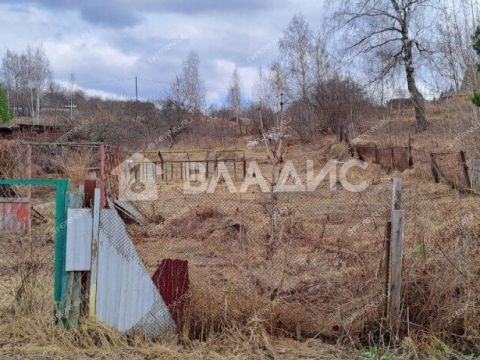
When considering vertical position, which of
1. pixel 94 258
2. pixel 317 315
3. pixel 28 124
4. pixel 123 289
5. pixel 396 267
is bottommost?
pixel 317 315

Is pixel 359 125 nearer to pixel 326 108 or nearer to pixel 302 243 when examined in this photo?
pixel 326 108

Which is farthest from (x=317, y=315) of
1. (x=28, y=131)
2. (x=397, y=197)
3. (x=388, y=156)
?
(x=28, y=131)

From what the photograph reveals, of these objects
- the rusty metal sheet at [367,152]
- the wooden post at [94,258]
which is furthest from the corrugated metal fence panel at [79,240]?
the rusty metal sheet at [367,152]

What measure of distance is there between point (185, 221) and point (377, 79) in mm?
18263

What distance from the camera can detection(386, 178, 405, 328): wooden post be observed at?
11.0 ft

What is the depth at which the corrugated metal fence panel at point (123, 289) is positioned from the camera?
11.0ft

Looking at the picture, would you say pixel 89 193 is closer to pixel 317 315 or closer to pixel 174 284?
pixel 174 284

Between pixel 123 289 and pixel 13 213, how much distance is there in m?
6.28

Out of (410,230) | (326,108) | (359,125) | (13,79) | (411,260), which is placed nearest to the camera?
(411,260)

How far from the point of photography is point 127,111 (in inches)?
1682

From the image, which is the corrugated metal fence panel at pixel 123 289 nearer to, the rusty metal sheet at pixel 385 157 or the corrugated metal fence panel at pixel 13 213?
the corrugated metal fence panel at pixel 13 213

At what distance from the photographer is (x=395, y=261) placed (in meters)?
3.36

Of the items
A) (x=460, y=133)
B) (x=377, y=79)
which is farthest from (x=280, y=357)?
(x=377, y=79)

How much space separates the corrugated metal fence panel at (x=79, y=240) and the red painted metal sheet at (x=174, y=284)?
1.89 feet
